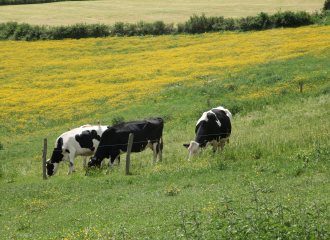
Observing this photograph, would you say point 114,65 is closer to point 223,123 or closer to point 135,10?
point 223,123

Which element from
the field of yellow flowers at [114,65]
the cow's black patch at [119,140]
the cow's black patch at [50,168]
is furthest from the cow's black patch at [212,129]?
the field of yellow flowers at [114,65]

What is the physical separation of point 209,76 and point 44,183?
2656 centimetres

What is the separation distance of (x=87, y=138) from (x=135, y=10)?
7043 cm

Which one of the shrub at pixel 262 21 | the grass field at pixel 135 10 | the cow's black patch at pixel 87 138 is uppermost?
the grass field at pixel 135 10

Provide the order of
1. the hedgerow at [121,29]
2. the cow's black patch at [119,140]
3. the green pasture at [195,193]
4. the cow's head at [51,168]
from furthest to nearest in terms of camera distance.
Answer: the hedgerow at [121,29] < the cow's head at [51,168] < the cow's black patch at [119,140] < the green pasture at [195,193]

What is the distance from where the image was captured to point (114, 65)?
48531 mm

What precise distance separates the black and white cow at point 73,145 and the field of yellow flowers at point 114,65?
1394 centimetres

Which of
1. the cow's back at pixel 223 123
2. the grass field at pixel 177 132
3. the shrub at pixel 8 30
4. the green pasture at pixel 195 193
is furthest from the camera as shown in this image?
the shrub at pixel 8 30

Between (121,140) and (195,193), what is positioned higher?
(195,193)

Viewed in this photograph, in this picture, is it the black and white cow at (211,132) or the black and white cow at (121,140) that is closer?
the black and white cow at (211,132)

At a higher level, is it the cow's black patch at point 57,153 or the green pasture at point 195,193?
the green pasture at point 195,193

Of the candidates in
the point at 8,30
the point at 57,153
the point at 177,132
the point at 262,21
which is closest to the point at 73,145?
the point at 57,153

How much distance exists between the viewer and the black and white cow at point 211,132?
1523 cm

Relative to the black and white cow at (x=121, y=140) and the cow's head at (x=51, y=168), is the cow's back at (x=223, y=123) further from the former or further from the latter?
the cow's head at (x=51, y=168)
